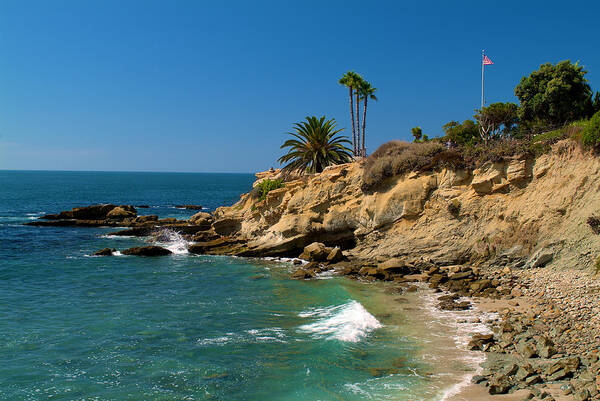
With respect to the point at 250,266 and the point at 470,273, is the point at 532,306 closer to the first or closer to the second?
the point at 470,273

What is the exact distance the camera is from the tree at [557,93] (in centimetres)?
2673

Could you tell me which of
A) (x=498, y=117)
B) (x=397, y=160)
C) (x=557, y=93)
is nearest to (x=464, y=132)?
(x=498, y=117)

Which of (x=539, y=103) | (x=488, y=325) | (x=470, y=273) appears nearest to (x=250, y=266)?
(x=470, y=273)

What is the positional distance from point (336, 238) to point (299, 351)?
15267 mm

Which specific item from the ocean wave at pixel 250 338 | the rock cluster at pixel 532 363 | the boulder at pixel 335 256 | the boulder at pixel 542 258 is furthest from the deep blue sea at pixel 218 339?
the boulder at pixel 542 258

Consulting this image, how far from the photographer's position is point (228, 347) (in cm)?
1334

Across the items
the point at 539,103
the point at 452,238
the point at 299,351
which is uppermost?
the point at 539,103

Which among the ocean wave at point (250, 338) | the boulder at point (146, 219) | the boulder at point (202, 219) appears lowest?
the ocean wave at point (250, 338)

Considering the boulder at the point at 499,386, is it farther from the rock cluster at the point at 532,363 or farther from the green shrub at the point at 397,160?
the green shrub at the point at 397,160

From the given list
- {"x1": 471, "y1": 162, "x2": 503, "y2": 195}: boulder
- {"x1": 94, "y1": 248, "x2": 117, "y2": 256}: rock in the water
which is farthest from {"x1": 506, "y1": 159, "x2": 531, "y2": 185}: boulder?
{"x1": 94, "y1": 248, "x2": 117, "y2": 256}: rock in the water

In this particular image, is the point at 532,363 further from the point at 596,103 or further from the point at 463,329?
the point at 596,103

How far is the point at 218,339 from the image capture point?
45.8 ft

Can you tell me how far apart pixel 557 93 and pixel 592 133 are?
9.07m

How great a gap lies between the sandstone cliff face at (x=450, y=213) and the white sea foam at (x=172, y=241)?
5.20 m
